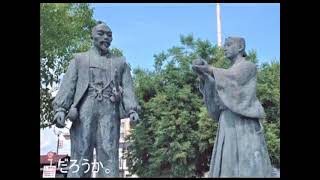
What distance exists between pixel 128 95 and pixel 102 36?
970mm

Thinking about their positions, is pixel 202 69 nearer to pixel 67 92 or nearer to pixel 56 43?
pixel 67 92

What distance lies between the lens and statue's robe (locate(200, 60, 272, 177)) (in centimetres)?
802

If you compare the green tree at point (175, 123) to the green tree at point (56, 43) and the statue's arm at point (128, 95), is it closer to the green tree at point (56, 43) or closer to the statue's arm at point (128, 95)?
the green tree at point (56, 43)

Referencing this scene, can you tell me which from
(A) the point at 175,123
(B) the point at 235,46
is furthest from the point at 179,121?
(B) the point at 235,46

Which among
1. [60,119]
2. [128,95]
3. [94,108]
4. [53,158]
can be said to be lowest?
[53,158]

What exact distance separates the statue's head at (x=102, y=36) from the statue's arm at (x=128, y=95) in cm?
44

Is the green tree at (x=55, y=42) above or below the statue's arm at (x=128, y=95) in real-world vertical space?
above

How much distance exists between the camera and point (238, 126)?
27.0ft

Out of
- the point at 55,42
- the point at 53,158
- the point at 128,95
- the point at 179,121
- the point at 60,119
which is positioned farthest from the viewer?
the point at 179,121

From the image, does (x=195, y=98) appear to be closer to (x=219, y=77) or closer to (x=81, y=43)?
(x=81, y=43)

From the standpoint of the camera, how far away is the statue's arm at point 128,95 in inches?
325

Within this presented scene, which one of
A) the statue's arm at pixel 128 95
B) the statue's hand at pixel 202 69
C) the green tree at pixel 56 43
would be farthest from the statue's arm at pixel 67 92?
the green tree at pixel 56 43

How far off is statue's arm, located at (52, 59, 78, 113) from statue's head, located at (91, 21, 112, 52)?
47cm

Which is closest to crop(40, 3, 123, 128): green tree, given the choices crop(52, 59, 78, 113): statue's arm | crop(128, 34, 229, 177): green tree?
crop(128, 34, 229, 177): green tree
